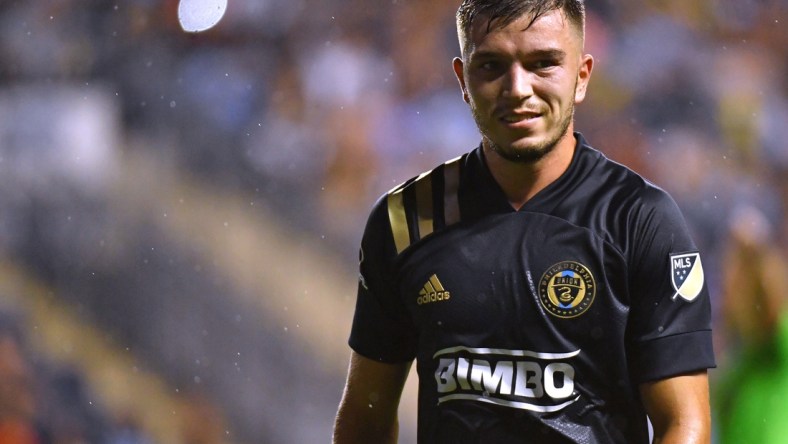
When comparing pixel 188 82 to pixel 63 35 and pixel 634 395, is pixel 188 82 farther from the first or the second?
pixel 634 395

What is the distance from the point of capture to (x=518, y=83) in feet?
5.24

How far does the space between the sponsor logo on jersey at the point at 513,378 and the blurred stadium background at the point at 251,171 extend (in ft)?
10.4

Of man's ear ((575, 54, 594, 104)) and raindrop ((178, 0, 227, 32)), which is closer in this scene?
man's ear ((575, 54, 594, 104))

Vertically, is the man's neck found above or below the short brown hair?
below

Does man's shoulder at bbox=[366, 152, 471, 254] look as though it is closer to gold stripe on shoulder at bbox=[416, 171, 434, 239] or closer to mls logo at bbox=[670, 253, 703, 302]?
gold stripe on shoulder at bbox=[416, 171, 434, 239]

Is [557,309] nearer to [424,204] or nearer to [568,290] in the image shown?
[568,290]

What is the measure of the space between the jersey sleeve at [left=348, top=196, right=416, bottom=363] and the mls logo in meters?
0.45

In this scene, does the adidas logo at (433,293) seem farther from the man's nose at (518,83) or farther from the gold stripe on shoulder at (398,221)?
the man's nose at (518,83)

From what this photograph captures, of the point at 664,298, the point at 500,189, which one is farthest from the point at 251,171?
the point at 664,298

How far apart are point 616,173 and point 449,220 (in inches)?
10.9

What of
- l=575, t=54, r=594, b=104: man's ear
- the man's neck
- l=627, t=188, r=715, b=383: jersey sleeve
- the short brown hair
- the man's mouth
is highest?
the short brown hair

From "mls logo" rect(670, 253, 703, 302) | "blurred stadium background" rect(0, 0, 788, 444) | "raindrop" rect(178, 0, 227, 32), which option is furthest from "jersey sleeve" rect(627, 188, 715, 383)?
"raindrop" rect(178, 0, 227, 32)

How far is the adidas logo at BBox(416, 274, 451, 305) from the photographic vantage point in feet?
5.53

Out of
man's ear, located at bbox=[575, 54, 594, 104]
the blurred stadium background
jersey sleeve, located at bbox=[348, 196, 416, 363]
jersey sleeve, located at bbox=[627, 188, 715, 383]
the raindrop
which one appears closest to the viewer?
jersey sleeve, located at bbox=[627, 188, 715, 383]
